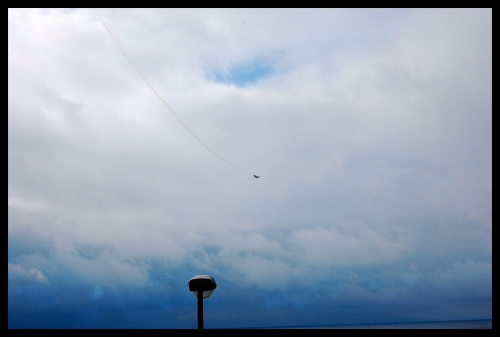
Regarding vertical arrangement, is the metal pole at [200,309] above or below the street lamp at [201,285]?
below

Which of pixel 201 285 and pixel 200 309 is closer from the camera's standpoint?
pixel 200 309

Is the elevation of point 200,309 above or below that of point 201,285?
below

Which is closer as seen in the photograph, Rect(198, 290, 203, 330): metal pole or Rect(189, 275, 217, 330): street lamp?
Rect(198, 290, 203, 330): metal pole

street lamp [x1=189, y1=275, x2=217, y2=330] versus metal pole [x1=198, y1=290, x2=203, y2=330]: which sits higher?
street lamp [x1=189, y1=275, x2=217, y2=330]

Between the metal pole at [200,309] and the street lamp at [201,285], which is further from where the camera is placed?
the street lamp at [201,285]
